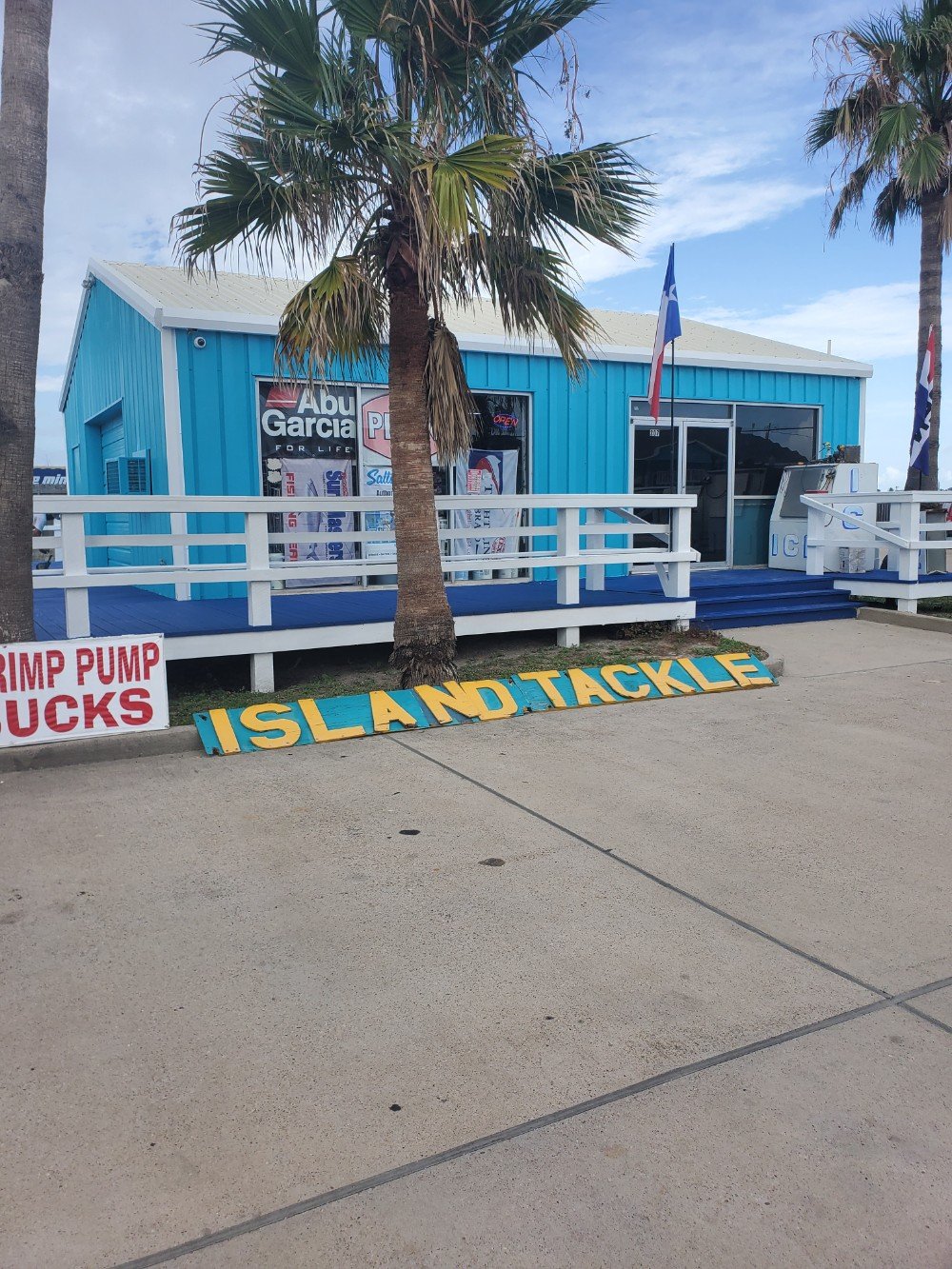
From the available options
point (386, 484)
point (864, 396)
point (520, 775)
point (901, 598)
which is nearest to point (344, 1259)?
point (520, 775)

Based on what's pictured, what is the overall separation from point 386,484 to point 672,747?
20.3 feet

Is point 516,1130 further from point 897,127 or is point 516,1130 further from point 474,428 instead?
point 897,127

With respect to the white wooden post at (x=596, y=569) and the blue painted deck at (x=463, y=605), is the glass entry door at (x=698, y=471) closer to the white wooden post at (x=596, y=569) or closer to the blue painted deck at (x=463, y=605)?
the blue painted deck at (x=463, y=605)

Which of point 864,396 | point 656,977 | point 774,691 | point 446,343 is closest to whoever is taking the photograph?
point 656,977

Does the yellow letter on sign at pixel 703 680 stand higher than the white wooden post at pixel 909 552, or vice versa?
the white wooden post at pixel 909 552

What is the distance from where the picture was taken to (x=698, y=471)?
1397cm

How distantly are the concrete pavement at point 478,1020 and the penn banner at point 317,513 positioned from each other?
5615 mm

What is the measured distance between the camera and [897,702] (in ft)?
25.4

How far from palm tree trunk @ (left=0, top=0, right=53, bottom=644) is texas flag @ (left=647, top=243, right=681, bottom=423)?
6466mm

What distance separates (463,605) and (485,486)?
314cm

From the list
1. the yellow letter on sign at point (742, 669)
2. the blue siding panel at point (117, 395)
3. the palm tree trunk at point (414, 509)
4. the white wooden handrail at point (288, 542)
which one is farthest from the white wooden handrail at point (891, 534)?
the blue siding panel at point (117, 395)

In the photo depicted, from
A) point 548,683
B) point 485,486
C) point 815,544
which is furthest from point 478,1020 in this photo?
point 815,544

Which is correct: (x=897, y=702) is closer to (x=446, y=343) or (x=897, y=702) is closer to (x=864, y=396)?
(x=446, y=343)

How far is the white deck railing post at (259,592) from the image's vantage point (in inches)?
300
